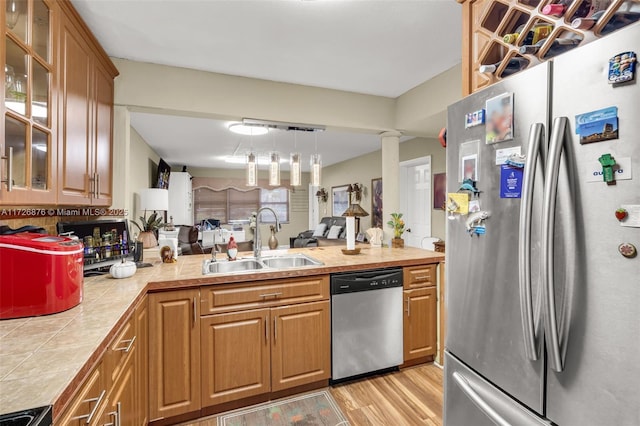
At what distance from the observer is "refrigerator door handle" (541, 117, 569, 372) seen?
81 cm

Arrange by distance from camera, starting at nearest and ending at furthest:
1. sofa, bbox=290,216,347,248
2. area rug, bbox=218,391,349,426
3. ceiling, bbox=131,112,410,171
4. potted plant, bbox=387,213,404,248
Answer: area rug, bbox=218,391,349,426 → potted plant, bbox=387,213,404,248 → ceiling, bbox=131,112,410,171 → sofa, bbox=290,216,347,248

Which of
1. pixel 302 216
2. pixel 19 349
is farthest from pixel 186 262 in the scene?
pixel 302 216

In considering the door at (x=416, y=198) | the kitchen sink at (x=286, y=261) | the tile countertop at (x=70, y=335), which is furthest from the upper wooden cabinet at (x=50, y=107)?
the door at (x=416, y=198)

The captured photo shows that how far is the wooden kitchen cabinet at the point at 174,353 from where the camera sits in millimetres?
1737

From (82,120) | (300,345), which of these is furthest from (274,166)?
(300,345)

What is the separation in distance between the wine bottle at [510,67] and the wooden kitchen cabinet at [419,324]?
168cm

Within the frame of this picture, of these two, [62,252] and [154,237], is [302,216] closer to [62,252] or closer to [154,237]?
[154,237]

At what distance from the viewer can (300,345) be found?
2.07m

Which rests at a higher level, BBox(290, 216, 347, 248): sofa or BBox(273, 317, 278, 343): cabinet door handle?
BBox(290, 216, 347, 248): sofa

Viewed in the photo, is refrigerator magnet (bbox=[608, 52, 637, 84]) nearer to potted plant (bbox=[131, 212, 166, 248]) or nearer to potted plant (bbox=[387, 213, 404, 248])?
potted plant (bbox=[387, 213, 404, 248])

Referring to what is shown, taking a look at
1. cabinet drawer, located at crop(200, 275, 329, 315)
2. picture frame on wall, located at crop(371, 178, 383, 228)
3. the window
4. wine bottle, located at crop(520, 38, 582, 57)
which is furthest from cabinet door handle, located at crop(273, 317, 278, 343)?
the window

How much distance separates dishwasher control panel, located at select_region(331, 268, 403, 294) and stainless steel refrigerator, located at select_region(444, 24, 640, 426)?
1064mm

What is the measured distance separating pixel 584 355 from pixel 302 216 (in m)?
8.75

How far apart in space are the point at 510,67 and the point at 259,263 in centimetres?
197
